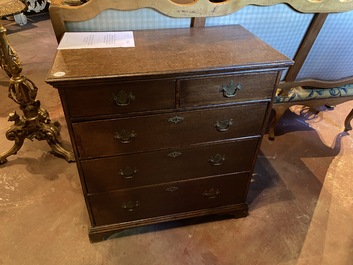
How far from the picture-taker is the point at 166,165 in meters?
1.21

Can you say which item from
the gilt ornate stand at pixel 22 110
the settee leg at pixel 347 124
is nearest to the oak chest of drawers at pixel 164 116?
the gilt ornate stand at pixel 22 110

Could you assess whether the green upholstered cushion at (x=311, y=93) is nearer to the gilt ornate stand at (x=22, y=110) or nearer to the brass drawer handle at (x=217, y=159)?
the brass drawer handle at (x=217, y=159)

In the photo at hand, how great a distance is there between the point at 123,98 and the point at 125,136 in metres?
0.17

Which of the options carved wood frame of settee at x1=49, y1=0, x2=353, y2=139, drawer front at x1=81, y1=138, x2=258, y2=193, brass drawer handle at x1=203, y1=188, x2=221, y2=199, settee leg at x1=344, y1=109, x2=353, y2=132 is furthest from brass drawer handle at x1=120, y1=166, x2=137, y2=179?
settee leg at x1=344, y1=109, x2=353, y2=132

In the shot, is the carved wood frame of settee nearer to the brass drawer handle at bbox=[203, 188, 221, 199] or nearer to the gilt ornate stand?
the gilt ornate stand

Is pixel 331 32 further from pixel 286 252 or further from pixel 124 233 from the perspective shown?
pixel 124 233

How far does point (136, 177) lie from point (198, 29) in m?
0.75

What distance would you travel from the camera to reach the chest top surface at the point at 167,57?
919 millimetres

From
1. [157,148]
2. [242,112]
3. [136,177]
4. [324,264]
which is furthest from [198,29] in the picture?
[324,264]

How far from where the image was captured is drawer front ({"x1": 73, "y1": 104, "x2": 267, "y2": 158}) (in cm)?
103

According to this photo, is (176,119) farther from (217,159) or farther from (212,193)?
(212,193)

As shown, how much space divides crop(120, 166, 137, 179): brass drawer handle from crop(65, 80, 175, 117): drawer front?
0.29 meters

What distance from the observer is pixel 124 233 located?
4.70 feet

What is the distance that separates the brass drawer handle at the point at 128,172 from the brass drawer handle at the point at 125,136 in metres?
0.15
